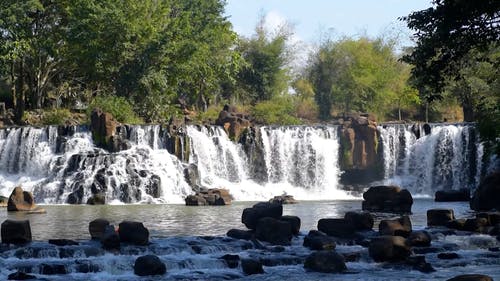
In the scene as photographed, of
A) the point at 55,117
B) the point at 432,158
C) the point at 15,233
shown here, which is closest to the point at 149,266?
the point at 15,233

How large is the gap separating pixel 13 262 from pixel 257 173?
39250 mm

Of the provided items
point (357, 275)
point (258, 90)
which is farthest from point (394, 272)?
point (258, 90)

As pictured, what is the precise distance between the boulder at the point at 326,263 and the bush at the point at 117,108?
44.6 metres

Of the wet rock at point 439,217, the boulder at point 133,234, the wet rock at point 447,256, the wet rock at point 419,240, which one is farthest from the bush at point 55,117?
the wet rock at point 447,256

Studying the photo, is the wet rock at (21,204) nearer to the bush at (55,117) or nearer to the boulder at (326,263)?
the boulder at (326,263)

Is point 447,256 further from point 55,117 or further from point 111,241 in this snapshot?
point 55,117

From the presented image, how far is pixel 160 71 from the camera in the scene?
71750mm

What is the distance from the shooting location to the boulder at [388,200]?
4078 cm

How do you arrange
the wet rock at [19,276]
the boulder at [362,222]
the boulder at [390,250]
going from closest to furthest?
the wet rock at [19,276]
the boulder at [390,250]
the boulder at [362,222]

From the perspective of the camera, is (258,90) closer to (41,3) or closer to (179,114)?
(179,114)

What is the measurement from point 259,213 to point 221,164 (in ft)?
101

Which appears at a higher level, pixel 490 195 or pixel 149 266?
pixel 490 195

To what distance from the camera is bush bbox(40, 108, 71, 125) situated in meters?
67.1

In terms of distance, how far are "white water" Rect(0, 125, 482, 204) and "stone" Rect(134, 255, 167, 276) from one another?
99.6 ft
